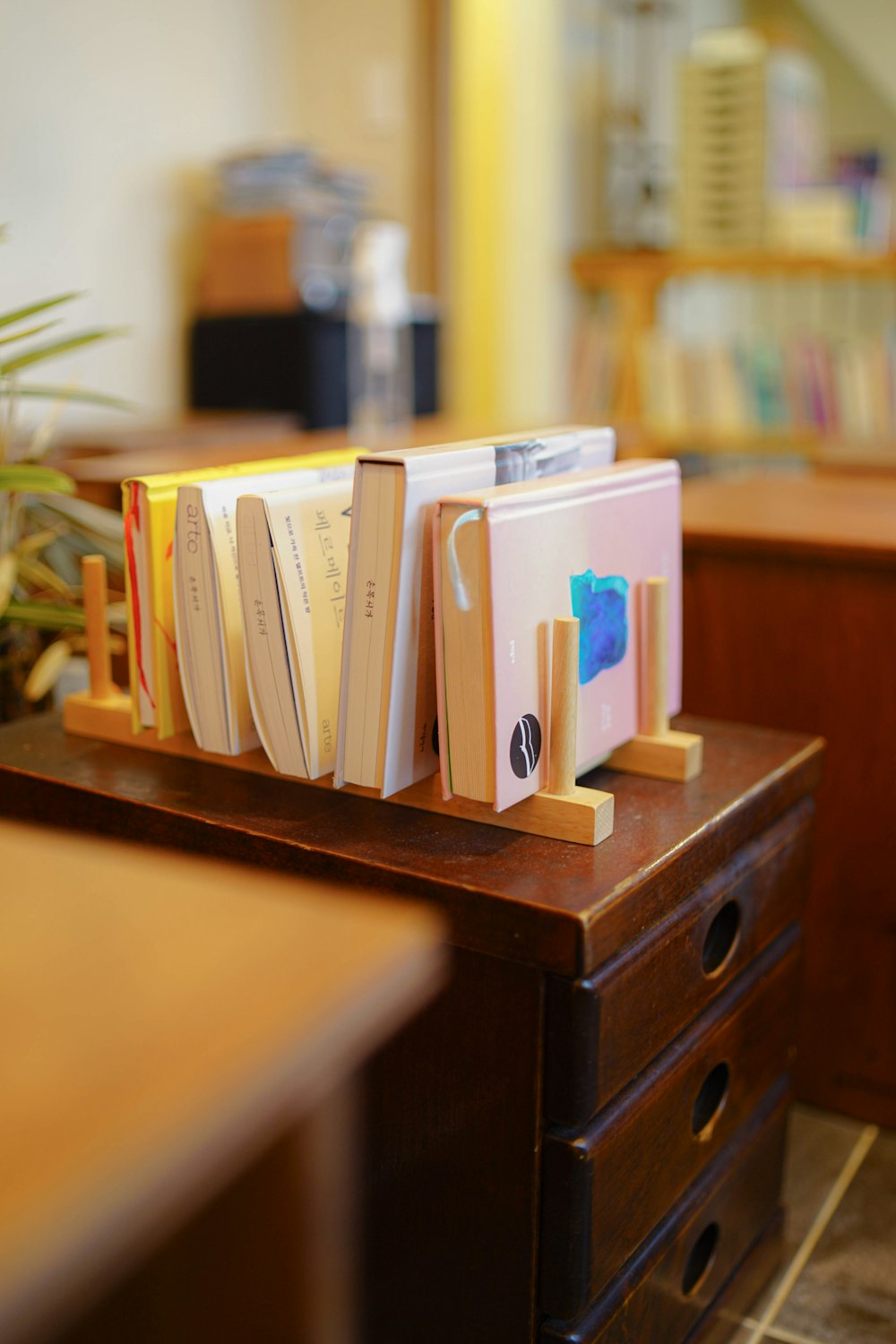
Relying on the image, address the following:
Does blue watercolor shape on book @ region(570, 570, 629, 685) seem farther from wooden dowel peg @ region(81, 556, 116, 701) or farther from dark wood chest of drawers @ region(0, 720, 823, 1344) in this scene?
wooden dowel peg @ region(81, 556, 116, 701)

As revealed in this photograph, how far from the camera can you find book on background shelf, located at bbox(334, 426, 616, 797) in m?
0.88

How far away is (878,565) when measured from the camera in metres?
1.45

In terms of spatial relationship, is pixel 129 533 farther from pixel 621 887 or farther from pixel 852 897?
pixel 852 897

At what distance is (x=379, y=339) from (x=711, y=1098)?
2501mm

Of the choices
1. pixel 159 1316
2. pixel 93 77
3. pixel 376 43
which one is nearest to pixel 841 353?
pixel 376 43

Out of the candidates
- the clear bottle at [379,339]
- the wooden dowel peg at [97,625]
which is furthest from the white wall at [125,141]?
the wooden dowel peg at [97,625]

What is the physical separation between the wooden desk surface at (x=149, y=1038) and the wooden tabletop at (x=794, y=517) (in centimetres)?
97

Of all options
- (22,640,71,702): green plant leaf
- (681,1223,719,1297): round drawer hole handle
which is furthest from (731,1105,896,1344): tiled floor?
(22,640,71,702): green plant leaf

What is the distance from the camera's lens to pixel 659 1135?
3.14ft

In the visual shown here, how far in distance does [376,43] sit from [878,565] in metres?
2.93

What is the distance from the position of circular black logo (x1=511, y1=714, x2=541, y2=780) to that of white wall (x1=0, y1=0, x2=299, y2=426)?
2143mm

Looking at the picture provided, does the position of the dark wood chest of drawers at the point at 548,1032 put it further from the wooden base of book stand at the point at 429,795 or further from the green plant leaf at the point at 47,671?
the green plant leaf at the point at 47,671

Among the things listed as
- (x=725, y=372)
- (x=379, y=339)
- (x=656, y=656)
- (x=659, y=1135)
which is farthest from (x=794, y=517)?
(x=725, y=372)

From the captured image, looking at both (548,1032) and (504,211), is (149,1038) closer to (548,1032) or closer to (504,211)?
(548,1032)
